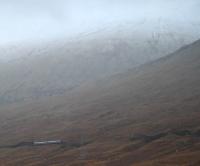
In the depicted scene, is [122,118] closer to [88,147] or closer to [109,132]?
[109,132]

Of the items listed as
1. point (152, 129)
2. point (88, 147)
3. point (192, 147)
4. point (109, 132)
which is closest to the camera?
point (192, 147)

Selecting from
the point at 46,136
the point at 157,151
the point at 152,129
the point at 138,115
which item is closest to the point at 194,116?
the point at 152,129

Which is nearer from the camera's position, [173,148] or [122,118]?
[173,148]

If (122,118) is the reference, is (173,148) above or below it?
below

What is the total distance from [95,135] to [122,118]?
25810 millimetres

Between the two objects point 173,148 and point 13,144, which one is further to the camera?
point 13,144

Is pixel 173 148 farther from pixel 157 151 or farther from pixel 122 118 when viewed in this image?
pixel 122 118

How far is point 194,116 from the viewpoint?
17275 centimetres

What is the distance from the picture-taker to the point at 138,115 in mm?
197375

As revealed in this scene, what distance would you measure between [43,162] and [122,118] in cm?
6294

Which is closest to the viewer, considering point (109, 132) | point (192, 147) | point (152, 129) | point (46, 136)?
point (192, 147)

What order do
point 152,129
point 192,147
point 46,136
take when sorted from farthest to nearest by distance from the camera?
point 46,136
point 152,129
point 192,147

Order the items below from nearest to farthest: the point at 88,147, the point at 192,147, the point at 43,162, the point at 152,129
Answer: the point at 192,147 → the point at 43,162 → the point at 88,147 → the point at 152,129

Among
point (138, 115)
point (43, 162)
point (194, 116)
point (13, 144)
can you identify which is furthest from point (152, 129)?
point (13, 144)
